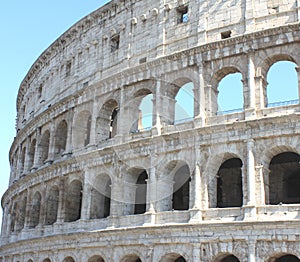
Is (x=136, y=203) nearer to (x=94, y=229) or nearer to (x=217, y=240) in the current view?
(x=94, y=229)

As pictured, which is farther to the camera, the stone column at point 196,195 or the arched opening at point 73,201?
the arched opening at point 73,201

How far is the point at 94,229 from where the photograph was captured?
19312 mm

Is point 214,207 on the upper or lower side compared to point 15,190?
lower

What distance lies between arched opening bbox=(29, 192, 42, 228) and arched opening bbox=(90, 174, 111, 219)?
5.23 m

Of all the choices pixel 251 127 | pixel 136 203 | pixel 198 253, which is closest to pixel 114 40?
pixel 136 203

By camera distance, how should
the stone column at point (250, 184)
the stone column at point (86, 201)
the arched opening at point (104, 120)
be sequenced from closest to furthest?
the stone column at point (250, 184), the stone column at point (86, 201), the arched opening at point (104, 120)

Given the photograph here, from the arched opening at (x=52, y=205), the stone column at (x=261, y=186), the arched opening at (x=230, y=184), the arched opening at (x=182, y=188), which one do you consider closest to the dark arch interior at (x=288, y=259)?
the arched opening at (x=230, y=184)

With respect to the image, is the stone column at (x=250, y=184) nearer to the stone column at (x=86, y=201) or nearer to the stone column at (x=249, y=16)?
the stone column at (x=249, y=16)

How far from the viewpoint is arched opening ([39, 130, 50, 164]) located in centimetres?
2542

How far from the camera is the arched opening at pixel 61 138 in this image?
23.9 m

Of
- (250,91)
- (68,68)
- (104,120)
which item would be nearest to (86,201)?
(104,120)

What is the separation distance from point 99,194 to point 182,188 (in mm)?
3518

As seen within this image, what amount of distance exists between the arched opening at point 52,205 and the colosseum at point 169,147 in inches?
2.0

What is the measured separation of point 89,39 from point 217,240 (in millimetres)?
12418
